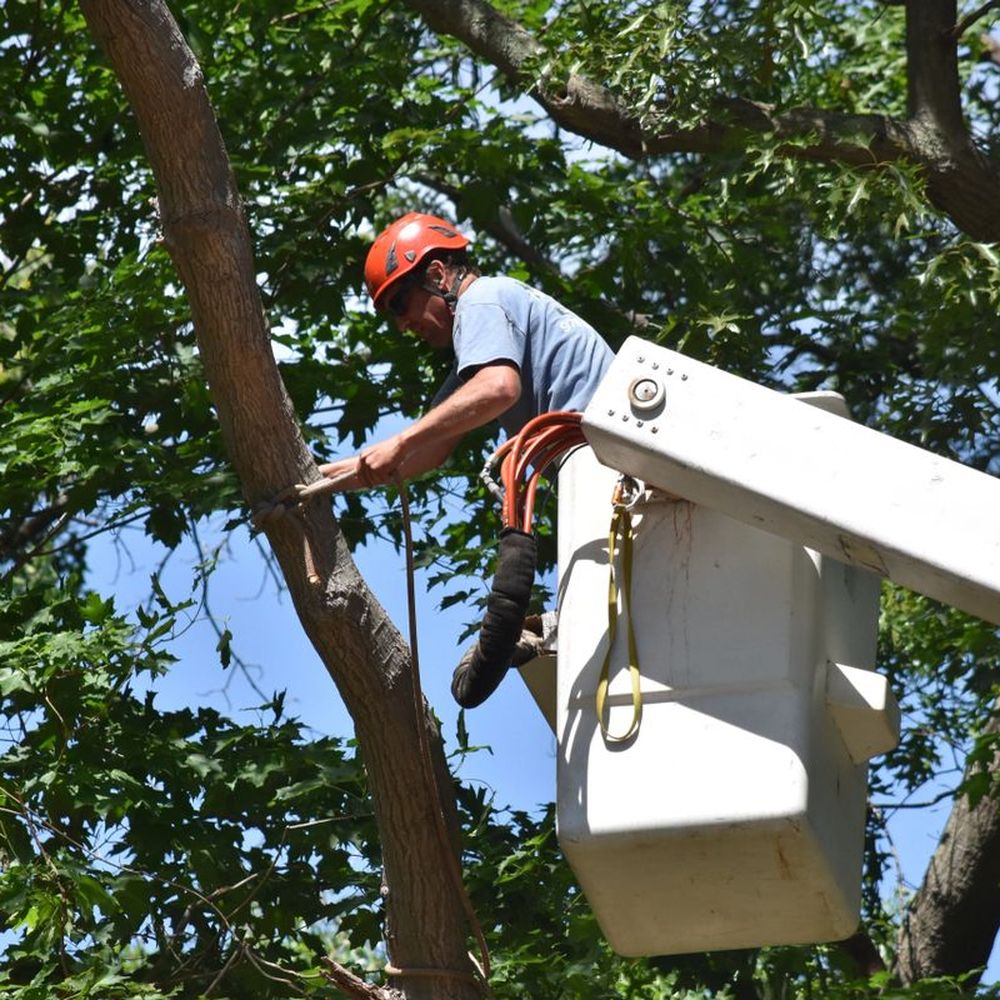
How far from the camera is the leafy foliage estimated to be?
5.10m

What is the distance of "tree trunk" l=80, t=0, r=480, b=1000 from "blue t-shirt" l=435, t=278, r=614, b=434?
44cm

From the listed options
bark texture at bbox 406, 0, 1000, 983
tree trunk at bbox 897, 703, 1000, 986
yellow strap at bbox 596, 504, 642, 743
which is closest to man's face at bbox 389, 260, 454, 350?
yellow strap at bbox 596, 504, 642, 743

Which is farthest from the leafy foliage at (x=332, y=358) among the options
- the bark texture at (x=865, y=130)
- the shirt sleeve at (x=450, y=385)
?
the shirt sleeve at (x=450, y=385)

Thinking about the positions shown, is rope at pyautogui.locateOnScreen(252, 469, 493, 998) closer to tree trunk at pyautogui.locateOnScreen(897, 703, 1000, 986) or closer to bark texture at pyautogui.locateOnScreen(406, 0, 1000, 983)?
bark texture at pyautogui.locateOnScreen(406, 0, 1000, 983)

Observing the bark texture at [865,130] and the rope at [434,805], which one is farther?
the bark texture at [865,130]

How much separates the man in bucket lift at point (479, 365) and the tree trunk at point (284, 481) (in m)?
0.16

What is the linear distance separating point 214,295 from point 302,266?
2407 mm

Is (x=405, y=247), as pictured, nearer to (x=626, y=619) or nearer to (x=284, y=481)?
(x=284, y=481)

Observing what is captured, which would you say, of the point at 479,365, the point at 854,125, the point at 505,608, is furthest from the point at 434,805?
the point at 854,125

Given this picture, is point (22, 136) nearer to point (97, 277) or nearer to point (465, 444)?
point (97, 277)

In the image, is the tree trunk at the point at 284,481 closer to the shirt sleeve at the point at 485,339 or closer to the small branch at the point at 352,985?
the small branch at the point at 352,985

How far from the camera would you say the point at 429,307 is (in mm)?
4516

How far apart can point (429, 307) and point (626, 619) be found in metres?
1.23

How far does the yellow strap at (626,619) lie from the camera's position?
3.47 meters
